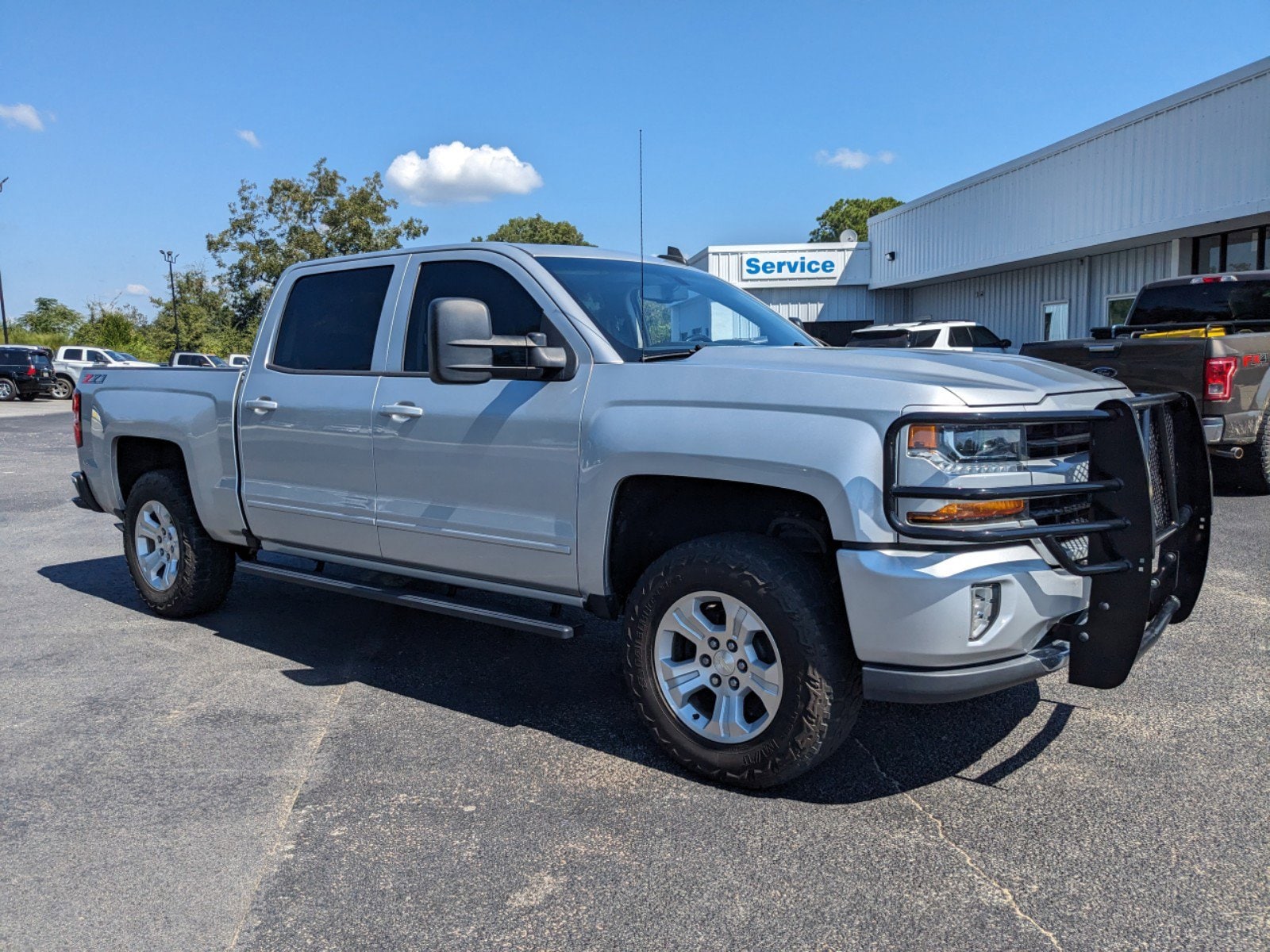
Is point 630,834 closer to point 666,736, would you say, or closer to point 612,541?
point 666,736

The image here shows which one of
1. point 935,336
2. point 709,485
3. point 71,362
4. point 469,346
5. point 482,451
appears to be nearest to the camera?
point 709,485

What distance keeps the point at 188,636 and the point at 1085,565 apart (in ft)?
15.1

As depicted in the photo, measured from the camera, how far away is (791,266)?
2995 centimetres

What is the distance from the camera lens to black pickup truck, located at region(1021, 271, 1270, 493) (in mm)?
8633

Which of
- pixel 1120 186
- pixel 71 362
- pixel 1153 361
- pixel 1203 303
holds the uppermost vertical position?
pixel 1120 186

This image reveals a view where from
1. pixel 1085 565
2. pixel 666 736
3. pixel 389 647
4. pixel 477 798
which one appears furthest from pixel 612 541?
pixel 389 647

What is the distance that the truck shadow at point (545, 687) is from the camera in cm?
375

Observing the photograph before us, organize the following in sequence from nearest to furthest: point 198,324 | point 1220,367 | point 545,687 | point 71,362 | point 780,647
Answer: point 780,647 → point 545,687 → point 1220,367 → point 71,362 → point 198,324

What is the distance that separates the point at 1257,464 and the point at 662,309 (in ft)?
25.6

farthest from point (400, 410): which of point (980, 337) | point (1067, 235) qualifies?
point (1067, 235)

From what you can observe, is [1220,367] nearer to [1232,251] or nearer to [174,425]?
[174,425]

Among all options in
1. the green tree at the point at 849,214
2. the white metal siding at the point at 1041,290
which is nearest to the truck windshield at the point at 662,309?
the white metal siding at the point at 1041,290

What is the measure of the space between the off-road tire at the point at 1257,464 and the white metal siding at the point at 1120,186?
6852mm

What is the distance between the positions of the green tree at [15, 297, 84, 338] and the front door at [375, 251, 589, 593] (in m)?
73.2
